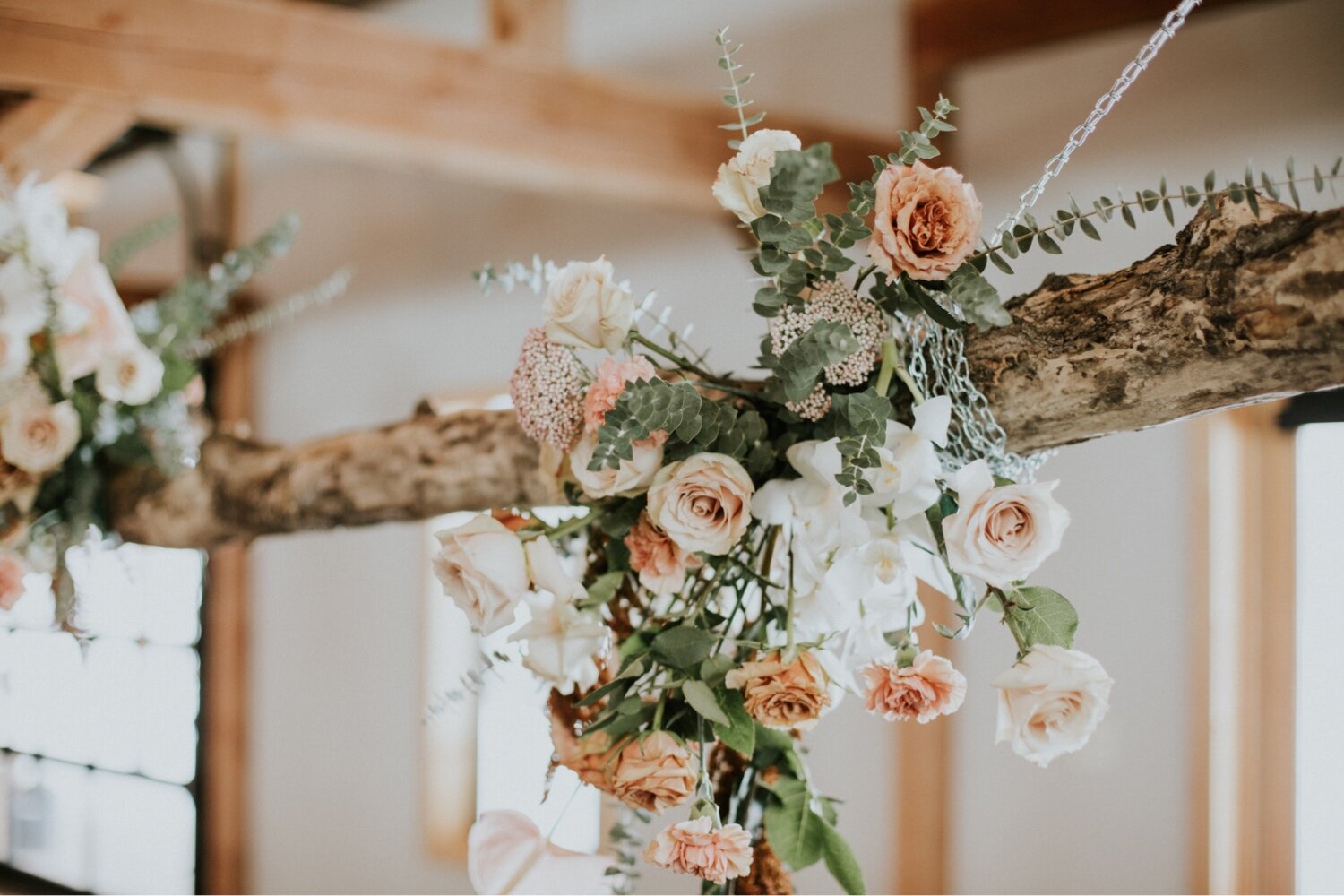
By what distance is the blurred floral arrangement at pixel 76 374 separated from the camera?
126 cm

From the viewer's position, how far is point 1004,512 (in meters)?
0.65

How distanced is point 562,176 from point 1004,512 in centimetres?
167

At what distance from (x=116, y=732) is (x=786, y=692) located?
4.29 metres

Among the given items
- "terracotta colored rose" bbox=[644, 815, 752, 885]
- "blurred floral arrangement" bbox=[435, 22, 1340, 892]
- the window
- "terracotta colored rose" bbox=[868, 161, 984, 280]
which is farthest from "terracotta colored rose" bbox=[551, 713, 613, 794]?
the window

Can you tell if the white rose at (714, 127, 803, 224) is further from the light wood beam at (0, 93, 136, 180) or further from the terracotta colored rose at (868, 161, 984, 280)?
the light wood beam at (0, 93, 136, 180)

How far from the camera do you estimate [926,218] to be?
66cm

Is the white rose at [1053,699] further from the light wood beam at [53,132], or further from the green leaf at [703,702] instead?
the light wood beam at [53,132]

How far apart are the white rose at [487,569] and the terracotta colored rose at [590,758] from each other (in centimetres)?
12

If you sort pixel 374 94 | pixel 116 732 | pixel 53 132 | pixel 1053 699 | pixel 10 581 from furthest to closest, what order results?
pixel 116 732
pixel 374 94
pixel 53 132
pixel 10 581
pixel 1053 699

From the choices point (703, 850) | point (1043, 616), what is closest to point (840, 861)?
point (703, 850)

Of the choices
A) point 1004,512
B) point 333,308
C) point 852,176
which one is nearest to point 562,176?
point 852,176

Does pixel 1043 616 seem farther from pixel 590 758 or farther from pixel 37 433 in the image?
pixel 37 433

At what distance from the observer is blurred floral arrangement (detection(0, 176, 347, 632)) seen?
4.14ft

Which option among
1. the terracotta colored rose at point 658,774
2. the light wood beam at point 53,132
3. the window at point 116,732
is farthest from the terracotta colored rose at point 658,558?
the window at point 116,732
